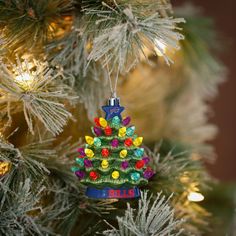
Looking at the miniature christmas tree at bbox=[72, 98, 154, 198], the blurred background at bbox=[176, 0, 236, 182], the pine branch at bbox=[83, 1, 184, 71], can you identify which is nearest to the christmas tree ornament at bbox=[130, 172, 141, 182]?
the miniature christmas tree at bbox=[72, 98, 154, 198]

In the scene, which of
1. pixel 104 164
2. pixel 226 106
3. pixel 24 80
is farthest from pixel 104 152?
pixel 226 106

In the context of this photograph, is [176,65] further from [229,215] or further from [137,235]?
[137,235]

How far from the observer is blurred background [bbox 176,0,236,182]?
1449 millimetres

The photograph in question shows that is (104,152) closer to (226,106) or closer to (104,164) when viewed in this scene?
(104,164)

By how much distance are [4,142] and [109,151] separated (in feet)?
0.40

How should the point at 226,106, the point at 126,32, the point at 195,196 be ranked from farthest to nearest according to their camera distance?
the point at 226,106 < the point at 195,196 < the point at 126,32

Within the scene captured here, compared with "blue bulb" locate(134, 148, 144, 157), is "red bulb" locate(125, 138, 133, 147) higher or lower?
higher

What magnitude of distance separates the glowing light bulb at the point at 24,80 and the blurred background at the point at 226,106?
964 millimetres

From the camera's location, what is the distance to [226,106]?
4.83 ft

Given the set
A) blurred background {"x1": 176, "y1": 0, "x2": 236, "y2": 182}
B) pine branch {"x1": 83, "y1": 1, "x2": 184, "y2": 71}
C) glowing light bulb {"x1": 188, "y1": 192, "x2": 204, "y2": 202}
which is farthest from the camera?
blurred background {"x1": 176, "y1": 0, "x2": 236, "y2": 182}

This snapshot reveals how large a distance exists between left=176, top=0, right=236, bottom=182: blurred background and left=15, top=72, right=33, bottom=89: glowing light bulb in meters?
0.96

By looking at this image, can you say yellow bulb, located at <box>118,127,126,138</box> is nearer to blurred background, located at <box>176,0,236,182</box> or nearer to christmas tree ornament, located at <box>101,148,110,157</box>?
christmas tree ornament, located at <box>101,148,110,157</box>

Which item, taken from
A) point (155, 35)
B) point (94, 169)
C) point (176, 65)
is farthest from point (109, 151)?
point (176, 65)

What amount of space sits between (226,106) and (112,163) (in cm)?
98
